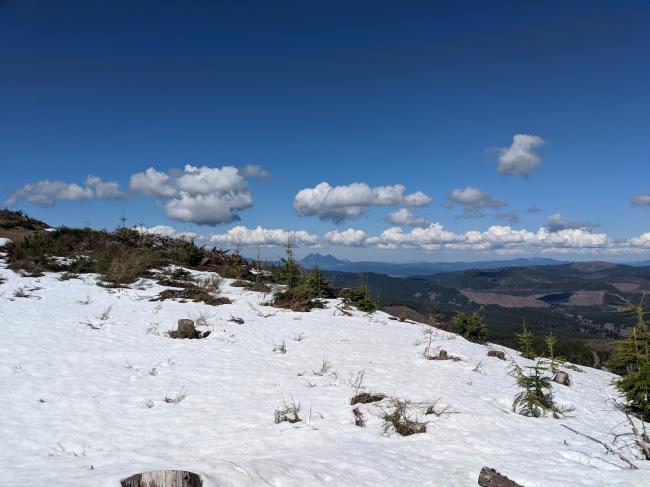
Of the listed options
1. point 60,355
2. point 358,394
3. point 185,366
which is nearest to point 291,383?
point 358,394

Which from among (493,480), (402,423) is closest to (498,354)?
(402,423)

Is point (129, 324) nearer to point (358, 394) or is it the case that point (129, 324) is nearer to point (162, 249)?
point (358, 394)

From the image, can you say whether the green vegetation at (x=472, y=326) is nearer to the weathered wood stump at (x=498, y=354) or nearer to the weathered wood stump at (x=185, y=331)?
the weathered wood stump at (x=498, y=354)

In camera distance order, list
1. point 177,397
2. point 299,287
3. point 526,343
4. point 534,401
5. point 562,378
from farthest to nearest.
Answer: point 299,287 < point 526,343 < point 562,378 < point 534,401 < point 177,397

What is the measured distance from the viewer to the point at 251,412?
6.79m

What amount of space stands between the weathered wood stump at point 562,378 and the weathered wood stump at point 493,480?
729 centimetres

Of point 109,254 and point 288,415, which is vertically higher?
point 109,254

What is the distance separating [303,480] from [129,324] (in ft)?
32.8

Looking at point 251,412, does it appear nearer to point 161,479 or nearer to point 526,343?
point 161,479

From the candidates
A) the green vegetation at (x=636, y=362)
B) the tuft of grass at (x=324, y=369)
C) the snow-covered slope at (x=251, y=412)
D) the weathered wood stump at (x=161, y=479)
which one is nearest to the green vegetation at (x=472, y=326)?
the snow-covered slope at (x=251, y=412)

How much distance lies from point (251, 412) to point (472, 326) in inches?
470

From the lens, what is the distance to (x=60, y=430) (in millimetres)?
5531

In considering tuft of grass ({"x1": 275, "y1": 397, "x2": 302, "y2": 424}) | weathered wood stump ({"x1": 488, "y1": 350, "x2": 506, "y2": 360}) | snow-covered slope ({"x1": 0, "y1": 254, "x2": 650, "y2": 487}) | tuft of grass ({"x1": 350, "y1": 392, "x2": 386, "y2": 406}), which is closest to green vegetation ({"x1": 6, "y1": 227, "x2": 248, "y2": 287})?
snow-covered slope ({"x1": 0, "y1": 254, "x2": 650, "y2": 487})

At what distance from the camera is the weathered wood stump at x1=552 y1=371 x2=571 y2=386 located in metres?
10.3
